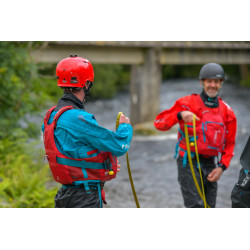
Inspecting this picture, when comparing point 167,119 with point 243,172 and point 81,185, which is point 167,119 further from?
point 81,185

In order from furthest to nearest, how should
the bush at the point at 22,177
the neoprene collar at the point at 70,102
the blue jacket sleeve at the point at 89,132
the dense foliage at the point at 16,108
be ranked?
the dense foliage at the point at 16,108, the bush at the point at 22,177, the neoprene collar at the point at 70,102, the blue jacket sleeve at the point at 89,132

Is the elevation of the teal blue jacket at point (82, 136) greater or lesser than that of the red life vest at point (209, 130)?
greater

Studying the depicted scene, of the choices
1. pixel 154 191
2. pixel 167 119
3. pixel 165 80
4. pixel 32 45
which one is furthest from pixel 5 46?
pixel 165 80

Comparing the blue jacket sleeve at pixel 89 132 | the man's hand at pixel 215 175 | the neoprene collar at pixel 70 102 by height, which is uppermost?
the neoprene collar at pixel 70 102

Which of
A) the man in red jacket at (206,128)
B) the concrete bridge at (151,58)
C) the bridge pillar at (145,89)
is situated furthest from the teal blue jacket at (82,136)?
the bridge pillar at (145,89)

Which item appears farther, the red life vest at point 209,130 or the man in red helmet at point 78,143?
the red life vest at point 209,130

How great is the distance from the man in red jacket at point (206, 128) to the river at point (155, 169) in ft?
11.6

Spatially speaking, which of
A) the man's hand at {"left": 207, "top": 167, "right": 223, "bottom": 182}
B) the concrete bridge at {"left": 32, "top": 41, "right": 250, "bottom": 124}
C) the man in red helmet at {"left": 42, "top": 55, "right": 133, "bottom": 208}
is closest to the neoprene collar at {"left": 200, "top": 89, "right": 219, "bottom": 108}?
the man's hand at {"left": 207, "top": 167, "right": 223, "bottom": 182}

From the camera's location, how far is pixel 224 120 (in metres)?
5.71

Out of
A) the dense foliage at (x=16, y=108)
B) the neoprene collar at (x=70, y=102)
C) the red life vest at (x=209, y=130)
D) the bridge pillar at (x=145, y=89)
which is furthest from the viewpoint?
the bridge pillar at (x=145, y=89)

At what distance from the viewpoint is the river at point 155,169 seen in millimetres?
10266

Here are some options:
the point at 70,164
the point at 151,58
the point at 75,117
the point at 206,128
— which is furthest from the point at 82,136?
the point at 151,58

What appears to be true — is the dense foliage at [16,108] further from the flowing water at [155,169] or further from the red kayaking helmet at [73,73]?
the red kayaking helmet at [73,73]

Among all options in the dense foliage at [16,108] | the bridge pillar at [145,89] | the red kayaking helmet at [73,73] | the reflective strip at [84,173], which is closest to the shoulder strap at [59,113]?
the red kayaking helmet at [73,73]
